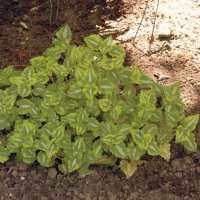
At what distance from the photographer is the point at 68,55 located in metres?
3.09

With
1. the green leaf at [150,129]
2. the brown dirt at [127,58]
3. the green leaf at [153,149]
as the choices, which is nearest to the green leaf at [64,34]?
the brown dirt at [127,58]

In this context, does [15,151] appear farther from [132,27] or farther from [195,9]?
[195,9]

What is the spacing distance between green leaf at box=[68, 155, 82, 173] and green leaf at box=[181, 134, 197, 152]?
24.7 inches

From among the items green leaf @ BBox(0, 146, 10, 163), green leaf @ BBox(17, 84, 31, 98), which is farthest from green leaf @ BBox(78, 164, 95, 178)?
green leaf @ BBox(17, 84, 31, 98)

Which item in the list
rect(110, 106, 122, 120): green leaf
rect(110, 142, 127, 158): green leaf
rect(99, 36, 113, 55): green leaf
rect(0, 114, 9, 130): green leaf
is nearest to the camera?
rect(110, 142, 127, 158): green leaf

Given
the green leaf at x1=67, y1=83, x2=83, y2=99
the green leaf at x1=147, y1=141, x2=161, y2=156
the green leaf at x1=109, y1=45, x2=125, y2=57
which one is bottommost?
the green leaf at x1=147, y1=141, x2=161, y2=156

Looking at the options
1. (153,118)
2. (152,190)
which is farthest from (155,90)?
(152,190)

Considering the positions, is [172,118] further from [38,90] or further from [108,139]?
[38,90]

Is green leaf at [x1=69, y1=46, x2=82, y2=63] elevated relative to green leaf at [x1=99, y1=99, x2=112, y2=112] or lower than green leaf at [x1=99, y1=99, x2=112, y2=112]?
elevated

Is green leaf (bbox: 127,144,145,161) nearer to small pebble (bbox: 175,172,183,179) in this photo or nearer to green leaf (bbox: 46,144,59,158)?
small pebble (bbox: 175,172,183,179)

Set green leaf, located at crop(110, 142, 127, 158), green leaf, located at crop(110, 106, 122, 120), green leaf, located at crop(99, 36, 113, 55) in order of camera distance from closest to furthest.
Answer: green leaf, located at crop(110, 142, 127, 158)
green leaf, located at crop(110, 106, 122, 120)
green leaf, located at crop(99, 36, 113, 55)

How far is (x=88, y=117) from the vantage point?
2883 millimetres

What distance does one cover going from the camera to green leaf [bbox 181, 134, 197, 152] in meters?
2.74

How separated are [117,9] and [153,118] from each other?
130cm
